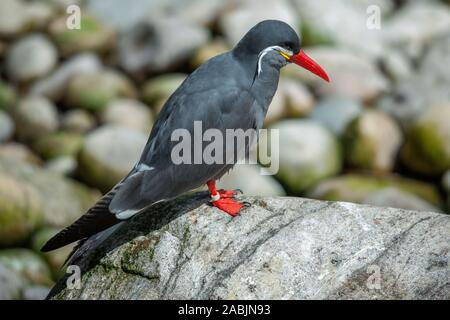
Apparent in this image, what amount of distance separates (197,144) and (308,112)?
24.9 ft

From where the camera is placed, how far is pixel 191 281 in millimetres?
4754

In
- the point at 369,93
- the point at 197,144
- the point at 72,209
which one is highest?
the point at 197,144

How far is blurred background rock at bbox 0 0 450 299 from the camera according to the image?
33.2 ft

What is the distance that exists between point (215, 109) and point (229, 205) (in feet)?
2.30

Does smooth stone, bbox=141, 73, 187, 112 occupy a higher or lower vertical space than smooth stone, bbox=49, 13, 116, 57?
lower

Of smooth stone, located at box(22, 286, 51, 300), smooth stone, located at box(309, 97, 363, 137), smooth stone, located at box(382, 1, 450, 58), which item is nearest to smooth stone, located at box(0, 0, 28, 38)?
smooth stone, located at box(309, 97, 363, 137)

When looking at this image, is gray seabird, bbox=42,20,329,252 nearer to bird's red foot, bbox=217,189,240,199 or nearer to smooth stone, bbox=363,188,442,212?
bird's red foot, bbox=217,189,240,199

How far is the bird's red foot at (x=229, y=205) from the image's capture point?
5251mm

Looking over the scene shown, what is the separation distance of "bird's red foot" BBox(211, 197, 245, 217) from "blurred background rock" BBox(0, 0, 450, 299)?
3.36 m

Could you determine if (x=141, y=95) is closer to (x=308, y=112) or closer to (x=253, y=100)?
(x=308, y=112)

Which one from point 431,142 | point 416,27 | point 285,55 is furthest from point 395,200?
point 416,27

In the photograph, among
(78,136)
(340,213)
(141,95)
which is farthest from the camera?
(141,95)

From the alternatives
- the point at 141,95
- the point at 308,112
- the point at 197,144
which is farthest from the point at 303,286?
the point at 141,95

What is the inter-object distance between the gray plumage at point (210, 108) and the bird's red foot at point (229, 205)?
190 mm
